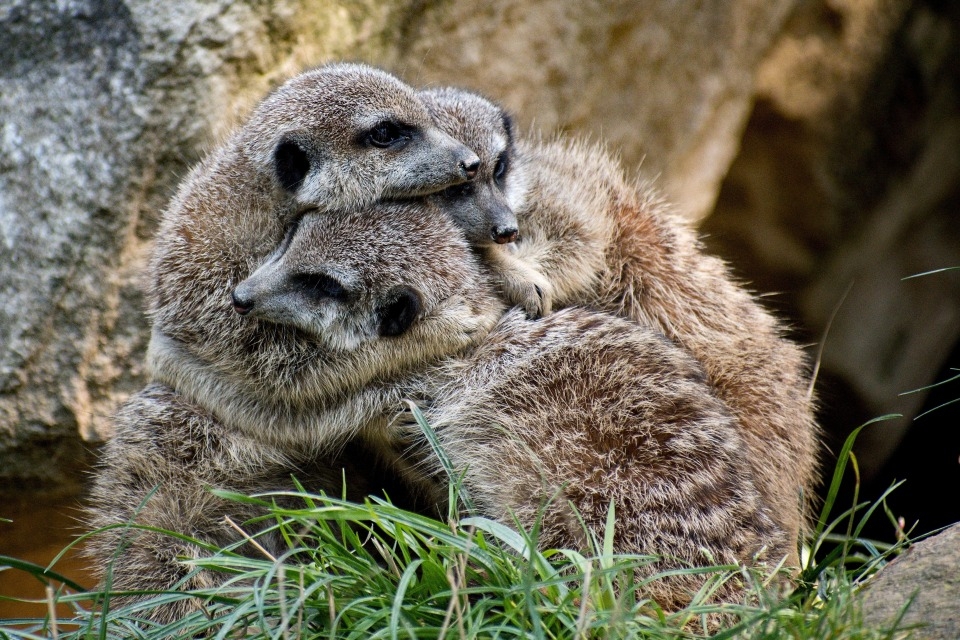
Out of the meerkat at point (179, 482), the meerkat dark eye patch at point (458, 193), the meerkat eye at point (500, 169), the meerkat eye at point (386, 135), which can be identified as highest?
the meerkat eye at point (386, 135)

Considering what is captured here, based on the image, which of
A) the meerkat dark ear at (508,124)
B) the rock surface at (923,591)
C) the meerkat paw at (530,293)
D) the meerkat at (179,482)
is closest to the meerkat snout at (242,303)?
the meerkat at (179,482)

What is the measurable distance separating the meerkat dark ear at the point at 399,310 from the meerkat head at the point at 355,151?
1.05 ft

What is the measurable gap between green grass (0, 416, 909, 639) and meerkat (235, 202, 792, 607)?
152 millimetres

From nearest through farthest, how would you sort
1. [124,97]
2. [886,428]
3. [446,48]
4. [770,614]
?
[770,614] < [124,97] < [446,48] < [886,428]

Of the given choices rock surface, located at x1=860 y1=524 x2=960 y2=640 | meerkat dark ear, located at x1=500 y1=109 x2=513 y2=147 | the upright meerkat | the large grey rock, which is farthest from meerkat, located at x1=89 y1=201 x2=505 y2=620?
the large grey rock

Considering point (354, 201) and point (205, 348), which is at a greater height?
point (354, 201)

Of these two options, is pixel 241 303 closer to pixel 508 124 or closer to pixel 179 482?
pixel 179 482

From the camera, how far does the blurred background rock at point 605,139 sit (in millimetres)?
3545

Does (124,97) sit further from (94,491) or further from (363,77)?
(94,491)

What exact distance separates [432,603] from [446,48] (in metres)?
2.79

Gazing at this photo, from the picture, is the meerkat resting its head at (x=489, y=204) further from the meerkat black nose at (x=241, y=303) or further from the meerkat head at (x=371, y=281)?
the meerkat black nose at (x=241, y=303)

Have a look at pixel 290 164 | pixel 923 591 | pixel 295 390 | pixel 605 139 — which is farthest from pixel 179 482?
pixel 605 139

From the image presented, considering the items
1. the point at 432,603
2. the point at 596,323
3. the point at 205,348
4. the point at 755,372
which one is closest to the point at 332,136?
the point at 205,348

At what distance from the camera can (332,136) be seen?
2.85m
